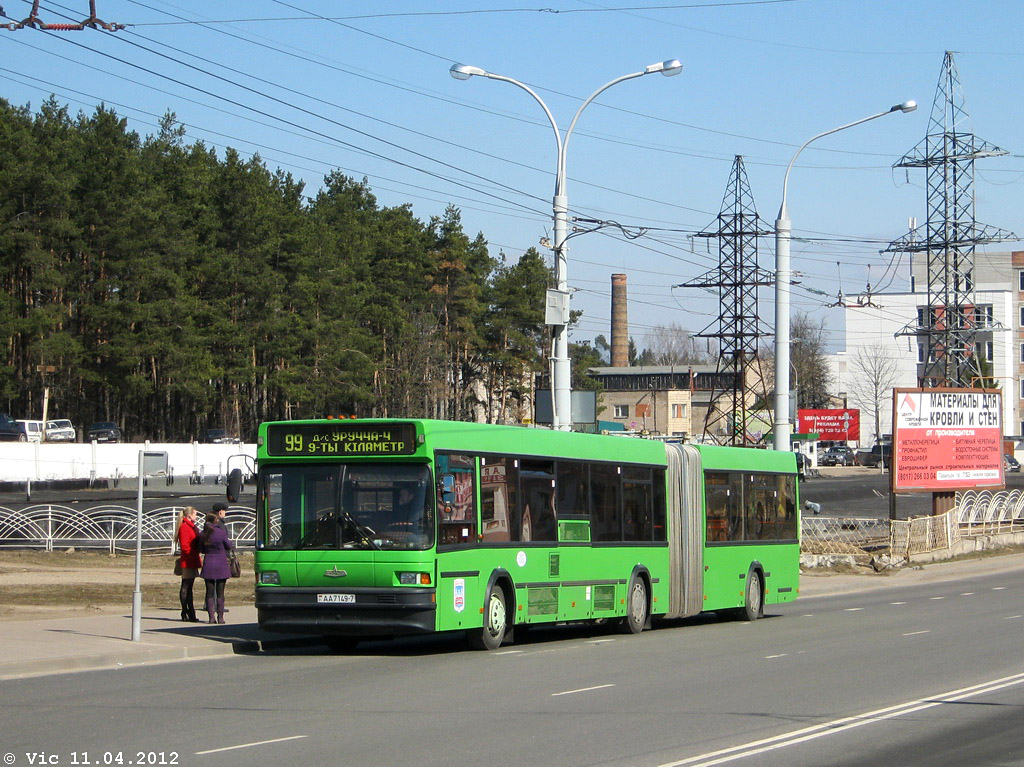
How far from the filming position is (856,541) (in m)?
41.4

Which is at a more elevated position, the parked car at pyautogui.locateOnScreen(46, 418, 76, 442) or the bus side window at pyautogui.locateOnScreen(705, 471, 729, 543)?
the parked car at pyautogui.locateOnScreen(46, 418, 76, 442)

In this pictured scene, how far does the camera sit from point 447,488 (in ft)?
53.3

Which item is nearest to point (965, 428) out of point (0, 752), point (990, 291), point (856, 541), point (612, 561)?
point (856, 541)

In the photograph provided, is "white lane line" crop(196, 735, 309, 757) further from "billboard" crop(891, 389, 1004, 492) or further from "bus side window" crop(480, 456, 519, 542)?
"billboard" crop(891, 389, 1004, 492)

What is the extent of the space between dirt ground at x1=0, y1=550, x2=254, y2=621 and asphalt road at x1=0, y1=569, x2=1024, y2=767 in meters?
5.78

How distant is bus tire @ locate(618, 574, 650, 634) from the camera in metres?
20.4

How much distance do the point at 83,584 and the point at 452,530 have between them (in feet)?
38.9

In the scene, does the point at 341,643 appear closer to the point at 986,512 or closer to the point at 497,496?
the point at 497,496

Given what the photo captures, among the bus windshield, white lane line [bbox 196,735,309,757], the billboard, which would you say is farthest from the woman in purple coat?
the billboard

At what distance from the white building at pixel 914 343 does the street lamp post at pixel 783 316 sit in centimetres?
7313

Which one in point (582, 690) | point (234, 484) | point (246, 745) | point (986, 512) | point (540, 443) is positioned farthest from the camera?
point (986, 512)

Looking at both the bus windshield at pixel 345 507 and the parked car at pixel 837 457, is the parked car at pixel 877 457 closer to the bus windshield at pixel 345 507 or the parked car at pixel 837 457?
the parked car at pixel 837 457

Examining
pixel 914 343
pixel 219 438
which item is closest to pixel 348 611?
pixel 219 438

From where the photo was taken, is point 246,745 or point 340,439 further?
point 340,439
